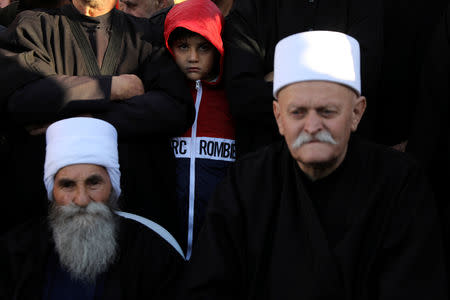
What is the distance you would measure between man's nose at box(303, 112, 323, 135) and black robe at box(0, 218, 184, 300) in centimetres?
116

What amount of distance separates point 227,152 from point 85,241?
1.20 meters

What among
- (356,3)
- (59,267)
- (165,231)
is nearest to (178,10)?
(356,3)

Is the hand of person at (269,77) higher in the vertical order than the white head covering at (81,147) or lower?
higher

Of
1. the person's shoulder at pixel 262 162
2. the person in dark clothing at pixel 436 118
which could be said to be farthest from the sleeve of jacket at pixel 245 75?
the person in dark clothing at pixel 436 118

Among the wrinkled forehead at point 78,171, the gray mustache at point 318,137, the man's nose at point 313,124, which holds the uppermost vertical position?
the man's nose at point 313,124

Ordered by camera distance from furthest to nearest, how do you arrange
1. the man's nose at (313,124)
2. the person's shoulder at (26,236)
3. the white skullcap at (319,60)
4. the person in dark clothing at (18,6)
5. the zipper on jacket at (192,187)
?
the person in dark clothing at (18,6), the zipper on jacket at (192,187), the person's shoulder at (26,236), the white skullcap at (319,60), the man's nose at (313,124)

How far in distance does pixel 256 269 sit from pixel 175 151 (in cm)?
132

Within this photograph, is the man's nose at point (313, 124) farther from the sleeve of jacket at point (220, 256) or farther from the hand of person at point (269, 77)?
the hand of person at point (269, 77)

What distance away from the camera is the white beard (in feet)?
10.3

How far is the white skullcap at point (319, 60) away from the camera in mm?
2859

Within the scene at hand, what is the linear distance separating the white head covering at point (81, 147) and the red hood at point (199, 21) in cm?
90

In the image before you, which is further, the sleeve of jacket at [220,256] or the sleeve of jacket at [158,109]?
the sleeve of jacket at [158,109]

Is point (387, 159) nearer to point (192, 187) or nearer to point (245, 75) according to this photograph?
point (245, 75)

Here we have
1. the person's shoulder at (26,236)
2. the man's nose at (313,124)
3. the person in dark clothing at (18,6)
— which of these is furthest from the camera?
the person in dark clothing at (18,6)
